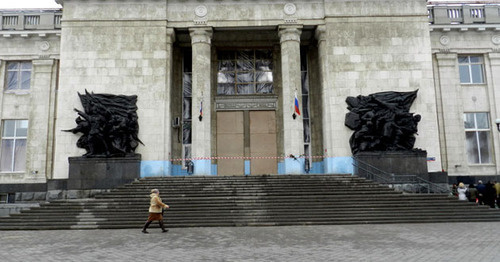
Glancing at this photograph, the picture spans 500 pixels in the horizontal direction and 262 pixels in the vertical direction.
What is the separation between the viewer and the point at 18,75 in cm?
2408

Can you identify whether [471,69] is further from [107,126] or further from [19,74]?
[19,74]

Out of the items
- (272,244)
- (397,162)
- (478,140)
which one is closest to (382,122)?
(397,162)

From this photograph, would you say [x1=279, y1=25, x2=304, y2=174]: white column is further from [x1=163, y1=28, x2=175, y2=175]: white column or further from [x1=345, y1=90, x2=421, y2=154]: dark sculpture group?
[x1=163, y1=28, x2=175, y2=175]: white column

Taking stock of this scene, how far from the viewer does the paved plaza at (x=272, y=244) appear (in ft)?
27.0

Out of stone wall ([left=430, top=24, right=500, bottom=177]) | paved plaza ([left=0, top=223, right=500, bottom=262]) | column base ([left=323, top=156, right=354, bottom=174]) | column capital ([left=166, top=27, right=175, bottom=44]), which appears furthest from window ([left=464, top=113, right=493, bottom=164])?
column capital ([left=166, top=27, right=175, bottom=44])

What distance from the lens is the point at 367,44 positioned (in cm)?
2138

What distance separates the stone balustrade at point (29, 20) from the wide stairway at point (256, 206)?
1236 cm

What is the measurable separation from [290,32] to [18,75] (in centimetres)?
1662

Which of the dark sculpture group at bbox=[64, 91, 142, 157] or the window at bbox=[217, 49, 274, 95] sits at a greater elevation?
the window at bbox=[217, 49, 274, 95]

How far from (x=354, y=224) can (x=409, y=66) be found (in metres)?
10.8

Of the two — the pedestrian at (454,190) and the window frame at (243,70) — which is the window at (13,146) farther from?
the pedestrian at (454,190)

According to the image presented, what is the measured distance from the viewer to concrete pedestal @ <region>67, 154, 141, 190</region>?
1936 centimetres

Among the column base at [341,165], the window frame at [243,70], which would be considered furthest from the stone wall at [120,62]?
the column base at [341,165]

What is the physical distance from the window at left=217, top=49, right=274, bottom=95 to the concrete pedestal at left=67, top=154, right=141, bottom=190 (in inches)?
290
